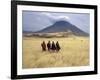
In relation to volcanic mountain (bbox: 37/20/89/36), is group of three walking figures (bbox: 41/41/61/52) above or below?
below

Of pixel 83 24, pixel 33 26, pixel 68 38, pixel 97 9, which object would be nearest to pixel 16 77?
pixel 33 26

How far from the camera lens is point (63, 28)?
1.98 metres

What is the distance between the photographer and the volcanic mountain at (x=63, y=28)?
1932 millimetres

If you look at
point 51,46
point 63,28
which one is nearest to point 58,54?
point 51,46

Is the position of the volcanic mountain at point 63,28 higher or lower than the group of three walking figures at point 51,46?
higher

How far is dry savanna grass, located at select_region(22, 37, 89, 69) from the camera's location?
1865 mm

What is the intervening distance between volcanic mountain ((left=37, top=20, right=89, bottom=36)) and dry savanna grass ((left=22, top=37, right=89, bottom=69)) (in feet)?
0.18

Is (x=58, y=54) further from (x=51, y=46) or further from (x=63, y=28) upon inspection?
(x=63, y=28)

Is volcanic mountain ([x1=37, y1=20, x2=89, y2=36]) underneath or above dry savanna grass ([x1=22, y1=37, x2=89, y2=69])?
above

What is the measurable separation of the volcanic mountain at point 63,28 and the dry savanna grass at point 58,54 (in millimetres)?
56

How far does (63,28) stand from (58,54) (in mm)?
240

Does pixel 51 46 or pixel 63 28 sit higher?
pixel 63 28

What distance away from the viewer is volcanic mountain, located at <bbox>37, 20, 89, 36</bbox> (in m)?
A: 1.93

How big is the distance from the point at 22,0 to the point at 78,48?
2.21 ft
